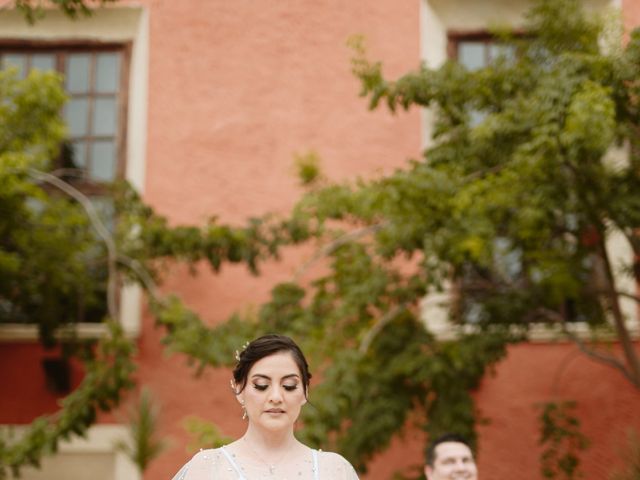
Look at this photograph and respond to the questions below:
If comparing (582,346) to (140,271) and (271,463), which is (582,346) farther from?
(271,463)

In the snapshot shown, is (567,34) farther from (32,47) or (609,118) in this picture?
(32,47)

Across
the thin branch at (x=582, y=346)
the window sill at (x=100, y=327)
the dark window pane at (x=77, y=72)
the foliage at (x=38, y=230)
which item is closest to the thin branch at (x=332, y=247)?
the thin branch at (x=582, y=346)

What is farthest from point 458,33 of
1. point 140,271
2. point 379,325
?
point 140,271

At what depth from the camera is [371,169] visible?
30.6ft

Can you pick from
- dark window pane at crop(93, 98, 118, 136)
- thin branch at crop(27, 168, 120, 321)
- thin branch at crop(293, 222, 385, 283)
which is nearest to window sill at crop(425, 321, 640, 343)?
thin branch at crop(293, 222, 385, 283)

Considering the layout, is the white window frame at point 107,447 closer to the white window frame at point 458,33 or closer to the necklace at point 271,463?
the white window frame at point 458,33

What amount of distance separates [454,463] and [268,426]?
251cm

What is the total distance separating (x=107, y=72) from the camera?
9.94m

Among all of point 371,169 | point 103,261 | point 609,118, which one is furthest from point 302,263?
point 609,118

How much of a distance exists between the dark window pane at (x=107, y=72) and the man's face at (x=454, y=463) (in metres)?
5.66

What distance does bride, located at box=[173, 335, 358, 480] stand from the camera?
9.94ft

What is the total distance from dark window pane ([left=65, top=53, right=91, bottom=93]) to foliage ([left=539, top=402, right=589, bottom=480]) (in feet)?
16.2

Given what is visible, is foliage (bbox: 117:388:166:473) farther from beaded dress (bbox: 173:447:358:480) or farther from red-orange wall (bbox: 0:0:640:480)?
beaded dress (bbox: 173:447:358:480)

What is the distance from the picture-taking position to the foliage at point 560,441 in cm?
801
